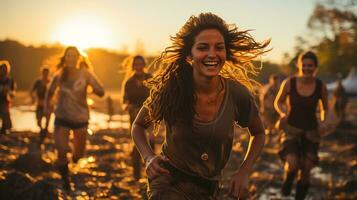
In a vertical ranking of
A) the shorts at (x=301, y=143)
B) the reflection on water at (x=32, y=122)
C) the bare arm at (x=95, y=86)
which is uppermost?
the bare arm at (x=95, y=86)

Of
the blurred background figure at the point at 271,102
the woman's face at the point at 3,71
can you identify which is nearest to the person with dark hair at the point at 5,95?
the woman's face at the point at 3,71

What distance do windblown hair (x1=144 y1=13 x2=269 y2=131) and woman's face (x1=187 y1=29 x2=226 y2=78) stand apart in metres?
0.08

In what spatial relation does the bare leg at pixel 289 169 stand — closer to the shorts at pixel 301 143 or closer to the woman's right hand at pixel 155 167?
the shorts at pixel 301 143

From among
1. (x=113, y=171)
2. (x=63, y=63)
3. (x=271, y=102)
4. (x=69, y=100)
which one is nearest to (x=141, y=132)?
(x=69, y=100)

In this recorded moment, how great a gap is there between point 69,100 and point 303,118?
3.53m

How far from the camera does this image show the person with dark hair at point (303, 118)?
7.31 m

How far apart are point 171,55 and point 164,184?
1.05m

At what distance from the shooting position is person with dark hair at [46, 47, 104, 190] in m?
7.88

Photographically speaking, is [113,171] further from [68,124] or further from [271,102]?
[271,102]

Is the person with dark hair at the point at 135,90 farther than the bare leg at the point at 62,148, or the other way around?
the person with dark hair at the point at 135,90

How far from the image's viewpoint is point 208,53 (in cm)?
370

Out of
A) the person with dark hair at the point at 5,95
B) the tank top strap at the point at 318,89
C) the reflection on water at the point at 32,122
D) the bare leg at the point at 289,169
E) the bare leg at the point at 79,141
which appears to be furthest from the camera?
the reflection on water at the point at 32,122

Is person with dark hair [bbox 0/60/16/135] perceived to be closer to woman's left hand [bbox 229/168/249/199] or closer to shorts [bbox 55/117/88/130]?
shorts [bbox 55/117/88/130]

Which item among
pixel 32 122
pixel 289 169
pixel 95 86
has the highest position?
pixel 95 86
